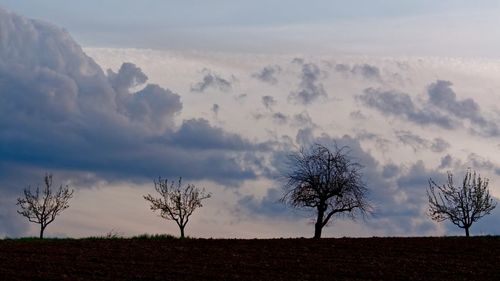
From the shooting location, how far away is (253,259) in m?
41.1

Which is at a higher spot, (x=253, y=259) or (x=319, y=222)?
(x=319, y=222)

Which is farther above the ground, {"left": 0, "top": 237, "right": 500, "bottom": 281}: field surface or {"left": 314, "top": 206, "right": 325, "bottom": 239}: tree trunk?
{"left": 314, "top": 206, "right": 325, "bottom": 239}: tree trunk

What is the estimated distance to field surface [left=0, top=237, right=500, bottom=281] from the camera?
35.9 meters

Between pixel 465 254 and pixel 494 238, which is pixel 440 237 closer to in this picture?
pixel 494 238

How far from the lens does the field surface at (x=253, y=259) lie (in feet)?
118

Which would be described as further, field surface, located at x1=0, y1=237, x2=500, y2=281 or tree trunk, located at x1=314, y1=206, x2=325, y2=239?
tree trunk, located at x1=314, y1=206, x2=325, y2=239

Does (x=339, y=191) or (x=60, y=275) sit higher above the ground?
(x=339, y=191)

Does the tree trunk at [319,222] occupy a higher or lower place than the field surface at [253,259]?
higher

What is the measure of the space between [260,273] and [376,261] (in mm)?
7444

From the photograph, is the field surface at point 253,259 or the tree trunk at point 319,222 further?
the tree trunk at point 319,222

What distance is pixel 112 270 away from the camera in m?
36.5

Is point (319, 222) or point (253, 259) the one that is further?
point (319, 222)

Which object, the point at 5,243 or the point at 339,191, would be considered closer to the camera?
the point at 5,243

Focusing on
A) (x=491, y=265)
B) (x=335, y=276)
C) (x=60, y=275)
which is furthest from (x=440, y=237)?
(x=60, y=275)
